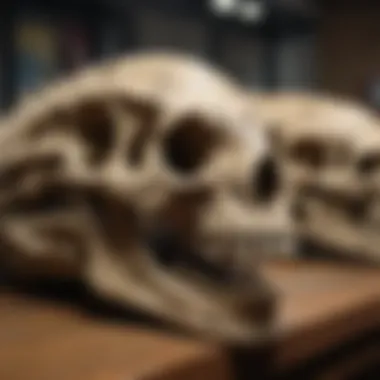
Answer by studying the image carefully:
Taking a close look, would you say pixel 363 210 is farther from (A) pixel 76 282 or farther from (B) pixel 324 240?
(A) pixel 76 282

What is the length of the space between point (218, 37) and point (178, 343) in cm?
82

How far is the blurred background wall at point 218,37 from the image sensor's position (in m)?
1.03

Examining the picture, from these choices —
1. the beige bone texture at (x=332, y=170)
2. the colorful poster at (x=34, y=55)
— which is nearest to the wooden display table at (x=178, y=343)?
the beige bone texture at (x=332, y=170)

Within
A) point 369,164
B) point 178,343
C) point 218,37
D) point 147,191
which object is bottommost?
point 178,343

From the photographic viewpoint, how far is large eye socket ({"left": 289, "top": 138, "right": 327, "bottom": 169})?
109cm

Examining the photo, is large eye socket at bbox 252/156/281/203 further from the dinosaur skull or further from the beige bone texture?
the beige bone texture

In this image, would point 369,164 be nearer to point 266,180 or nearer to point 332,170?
point 332,170

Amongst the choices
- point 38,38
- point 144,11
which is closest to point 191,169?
point 38,38

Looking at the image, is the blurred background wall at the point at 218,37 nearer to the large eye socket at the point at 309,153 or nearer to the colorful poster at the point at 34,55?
the colorful poster at the point at 34,55

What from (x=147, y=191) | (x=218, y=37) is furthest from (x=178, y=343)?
(x=218, y=37)

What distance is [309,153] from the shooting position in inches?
43.1

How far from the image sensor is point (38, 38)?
1042 millimetres

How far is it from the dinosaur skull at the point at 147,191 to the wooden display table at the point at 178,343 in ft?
0.08

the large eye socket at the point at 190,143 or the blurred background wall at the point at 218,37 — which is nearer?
the large eye socket at the point at 190,143
